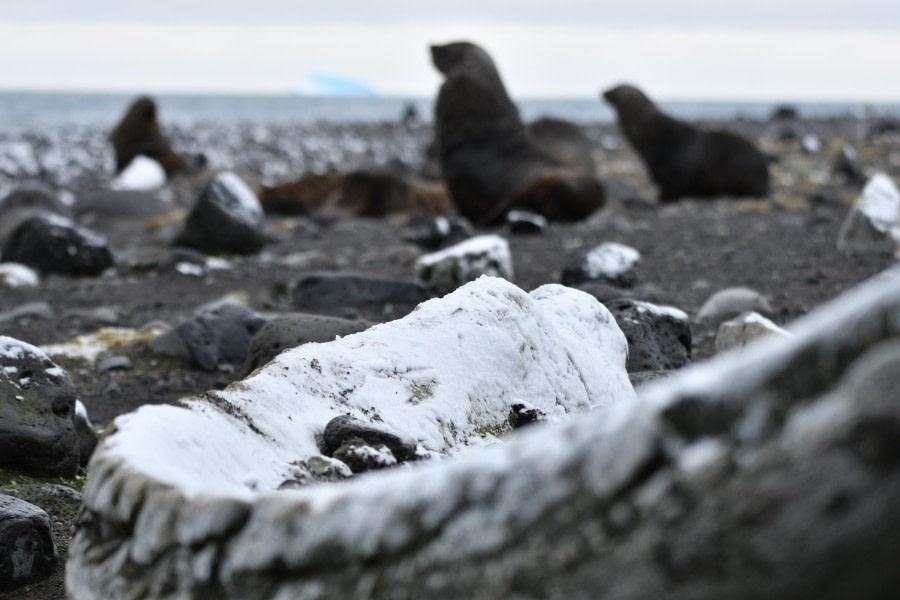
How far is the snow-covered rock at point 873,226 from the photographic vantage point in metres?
7.20

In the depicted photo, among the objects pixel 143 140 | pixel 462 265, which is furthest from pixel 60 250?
pixel 143 140

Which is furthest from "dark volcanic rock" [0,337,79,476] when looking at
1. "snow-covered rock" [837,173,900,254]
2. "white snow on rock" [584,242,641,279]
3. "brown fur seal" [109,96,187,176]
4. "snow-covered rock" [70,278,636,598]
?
"brown fur seal" [109,96,187,176]

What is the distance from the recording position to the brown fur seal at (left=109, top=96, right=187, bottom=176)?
15.6 metres

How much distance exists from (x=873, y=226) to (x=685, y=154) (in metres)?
4.42

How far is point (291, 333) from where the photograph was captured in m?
3.78

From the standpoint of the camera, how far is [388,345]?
8.18ft

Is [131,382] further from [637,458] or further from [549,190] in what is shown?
[549,190]

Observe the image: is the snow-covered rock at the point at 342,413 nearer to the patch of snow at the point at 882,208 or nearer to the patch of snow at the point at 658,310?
the patch of snow at the point at 658,310

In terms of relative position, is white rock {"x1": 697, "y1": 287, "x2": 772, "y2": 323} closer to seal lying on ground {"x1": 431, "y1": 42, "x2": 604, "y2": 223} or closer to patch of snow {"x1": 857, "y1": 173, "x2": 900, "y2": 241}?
patch of snow {"x1": 857, "y1": 173, "x2": 900, "y2": 241}

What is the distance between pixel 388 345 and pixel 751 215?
319 inches

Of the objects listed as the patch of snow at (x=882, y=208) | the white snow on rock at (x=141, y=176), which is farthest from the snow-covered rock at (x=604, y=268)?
the white snow on rock at (x=141, y=176)

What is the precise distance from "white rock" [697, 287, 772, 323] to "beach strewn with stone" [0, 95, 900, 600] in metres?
0.02

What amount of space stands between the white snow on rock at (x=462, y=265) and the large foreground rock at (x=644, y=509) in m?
4.32

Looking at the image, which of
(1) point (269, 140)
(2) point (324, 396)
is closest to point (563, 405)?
(2) point (324, 396)
